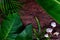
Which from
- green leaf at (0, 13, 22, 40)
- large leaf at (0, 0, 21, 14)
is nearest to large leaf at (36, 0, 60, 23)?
green leaf at (0, 13, 22, 40)

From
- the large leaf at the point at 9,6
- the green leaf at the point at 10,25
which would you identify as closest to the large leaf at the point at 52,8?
the green leaf at the point at 10,25

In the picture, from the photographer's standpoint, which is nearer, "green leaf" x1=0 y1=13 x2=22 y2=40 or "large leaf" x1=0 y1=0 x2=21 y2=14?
"green leaf" x1=0 y1=13 x2=22 y2=40

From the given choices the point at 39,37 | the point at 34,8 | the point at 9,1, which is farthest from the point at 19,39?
the point at 34,8

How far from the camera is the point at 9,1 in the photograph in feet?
6.21

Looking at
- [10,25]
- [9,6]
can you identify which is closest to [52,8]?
[10,25]

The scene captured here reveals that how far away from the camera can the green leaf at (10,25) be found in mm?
Result: 1220

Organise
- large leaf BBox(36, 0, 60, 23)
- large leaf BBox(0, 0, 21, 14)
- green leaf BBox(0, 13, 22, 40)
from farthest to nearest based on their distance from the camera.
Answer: large leaf BBox(0, 0, 21, 14) < green leaf BBox(0, 13, 22, 40) < large leaf BBox(36, 0, 60, 23)

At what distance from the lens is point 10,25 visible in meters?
1.25

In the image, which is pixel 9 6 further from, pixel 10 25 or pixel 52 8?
pixel 52 8

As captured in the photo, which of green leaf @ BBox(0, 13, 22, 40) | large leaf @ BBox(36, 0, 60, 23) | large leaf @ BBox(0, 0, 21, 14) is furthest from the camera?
large leaf @ BBox(0, 0, 21, 14)

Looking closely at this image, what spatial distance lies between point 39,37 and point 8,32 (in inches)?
23.1

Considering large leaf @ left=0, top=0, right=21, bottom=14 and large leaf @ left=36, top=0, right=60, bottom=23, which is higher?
large leaf @ left=36, top=0, right=60, bottom=23

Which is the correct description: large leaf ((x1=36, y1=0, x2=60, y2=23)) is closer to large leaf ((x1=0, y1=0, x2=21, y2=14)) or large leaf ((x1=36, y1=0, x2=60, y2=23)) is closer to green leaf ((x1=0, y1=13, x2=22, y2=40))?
green leaf ((x1=0, y1=13, x2=22, y2=40))

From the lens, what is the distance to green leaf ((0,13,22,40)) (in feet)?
4.00
